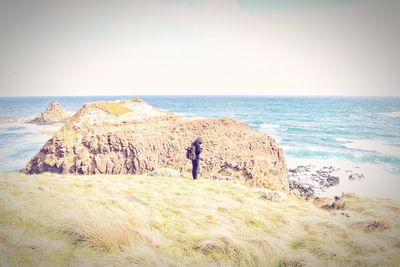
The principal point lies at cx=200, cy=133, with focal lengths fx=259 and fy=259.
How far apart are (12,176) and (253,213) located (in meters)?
9.10

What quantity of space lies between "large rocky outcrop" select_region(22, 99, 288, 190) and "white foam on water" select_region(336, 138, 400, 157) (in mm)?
20982

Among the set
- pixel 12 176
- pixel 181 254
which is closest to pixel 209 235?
pixel 181 254

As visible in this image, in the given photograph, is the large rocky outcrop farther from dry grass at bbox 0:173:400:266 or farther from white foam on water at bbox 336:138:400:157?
white foam on water at bbox 336:138:400:157

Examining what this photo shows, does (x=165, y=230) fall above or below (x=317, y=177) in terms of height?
above

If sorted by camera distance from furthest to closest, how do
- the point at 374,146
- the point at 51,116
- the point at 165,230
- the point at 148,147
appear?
the point at 51,116 < the point at 374,146 < the point at 148,147 < the point at 165,230

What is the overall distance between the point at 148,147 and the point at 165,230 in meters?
12.4

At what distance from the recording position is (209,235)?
6707mm

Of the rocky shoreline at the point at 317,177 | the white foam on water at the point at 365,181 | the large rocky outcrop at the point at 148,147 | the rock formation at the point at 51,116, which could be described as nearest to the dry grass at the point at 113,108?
the large rocky outcrop at the point at 148,147

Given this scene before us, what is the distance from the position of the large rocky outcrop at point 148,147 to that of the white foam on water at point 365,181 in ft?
26.0

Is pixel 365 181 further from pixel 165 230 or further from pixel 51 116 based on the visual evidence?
pixel 51 116

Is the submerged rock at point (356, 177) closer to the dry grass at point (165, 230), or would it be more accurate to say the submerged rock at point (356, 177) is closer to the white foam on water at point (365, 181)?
the white foam on water at point (365, 181)

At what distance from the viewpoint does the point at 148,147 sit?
1877cm

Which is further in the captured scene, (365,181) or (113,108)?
(365,181)

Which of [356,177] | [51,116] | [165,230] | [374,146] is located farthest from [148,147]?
[51,116]
